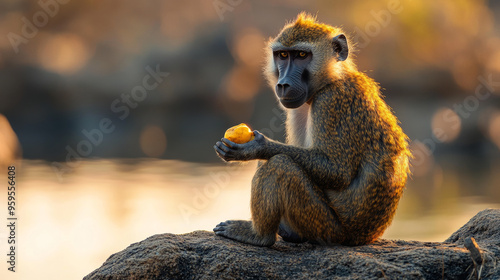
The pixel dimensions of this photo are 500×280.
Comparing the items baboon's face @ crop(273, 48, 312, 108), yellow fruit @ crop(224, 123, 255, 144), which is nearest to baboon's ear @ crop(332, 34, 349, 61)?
baboon's face @ crop(273, 48, 312, 108)

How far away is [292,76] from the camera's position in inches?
288

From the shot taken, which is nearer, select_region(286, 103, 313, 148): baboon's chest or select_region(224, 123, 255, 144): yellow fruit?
select_region(224, 123, 255, 144): yellow fruit

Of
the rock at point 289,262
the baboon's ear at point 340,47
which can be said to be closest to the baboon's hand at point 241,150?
the rock at point 289,262

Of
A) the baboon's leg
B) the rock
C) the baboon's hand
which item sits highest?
the baboon's hand

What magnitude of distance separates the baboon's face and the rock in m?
1.66

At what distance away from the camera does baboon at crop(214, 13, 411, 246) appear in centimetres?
685

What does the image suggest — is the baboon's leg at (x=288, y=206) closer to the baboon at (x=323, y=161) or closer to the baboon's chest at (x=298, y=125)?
the baboon at (x=323, y=161)

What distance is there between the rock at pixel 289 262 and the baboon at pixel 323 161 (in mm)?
293

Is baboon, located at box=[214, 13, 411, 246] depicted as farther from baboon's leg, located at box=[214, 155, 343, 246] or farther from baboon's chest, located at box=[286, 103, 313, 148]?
baboon's chest, located at box=[286, 103, 313, 148]

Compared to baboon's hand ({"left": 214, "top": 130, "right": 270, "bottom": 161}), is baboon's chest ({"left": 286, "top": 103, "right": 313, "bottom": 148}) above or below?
above

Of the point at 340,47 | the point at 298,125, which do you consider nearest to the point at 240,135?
the point at 298,125

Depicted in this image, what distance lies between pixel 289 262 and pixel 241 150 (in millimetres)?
1288

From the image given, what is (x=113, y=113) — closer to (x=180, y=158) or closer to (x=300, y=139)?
(x=180, y=158)

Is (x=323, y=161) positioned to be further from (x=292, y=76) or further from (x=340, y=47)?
(x=340, y=47)
